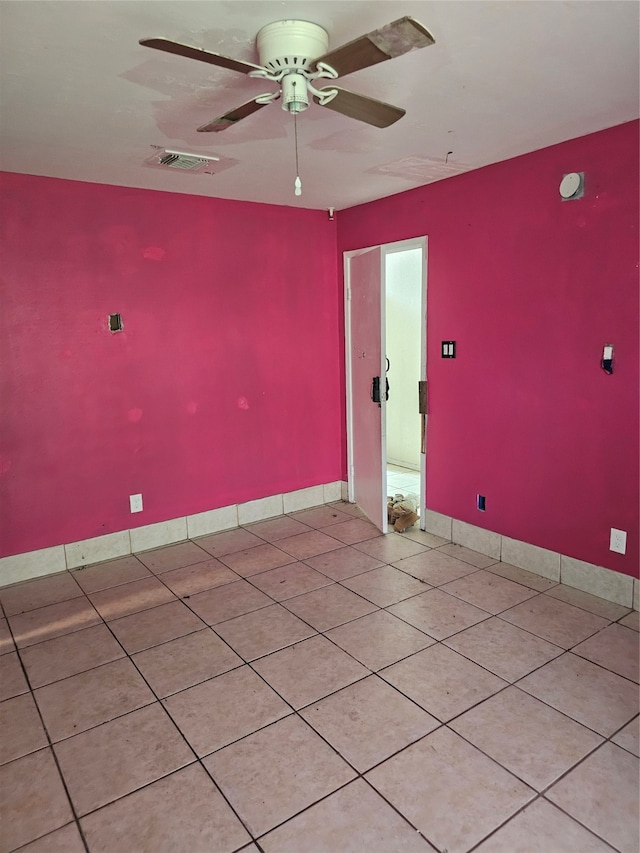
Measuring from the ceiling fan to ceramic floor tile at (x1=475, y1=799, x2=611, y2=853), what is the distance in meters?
2.20

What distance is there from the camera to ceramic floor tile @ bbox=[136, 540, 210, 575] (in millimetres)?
3578

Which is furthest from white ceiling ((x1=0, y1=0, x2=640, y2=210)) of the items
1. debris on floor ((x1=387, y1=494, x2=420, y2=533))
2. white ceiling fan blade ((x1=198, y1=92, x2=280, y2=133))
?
debris on floor ((x1=387, y1=494, x2=420, y2=533))

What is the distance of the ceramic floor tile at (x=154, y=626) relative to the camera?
2.72 metres

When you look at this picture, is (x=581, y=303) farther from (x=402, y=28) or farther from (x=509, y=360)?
(x=402, y=28)

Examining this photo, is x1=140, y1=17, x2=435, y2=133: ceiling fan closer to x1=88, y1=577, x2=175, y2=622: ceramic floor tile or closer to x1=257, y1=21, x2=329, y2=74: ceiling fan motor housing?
x1=257, y1=21, x2=329, y2=74: ceiling fan motor housing

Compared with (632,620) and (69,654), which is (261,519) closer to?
(69,654)

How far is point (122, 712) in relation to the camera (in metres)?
2.22

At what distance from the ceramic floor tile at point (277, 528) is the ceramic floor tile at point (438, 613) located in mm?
1267

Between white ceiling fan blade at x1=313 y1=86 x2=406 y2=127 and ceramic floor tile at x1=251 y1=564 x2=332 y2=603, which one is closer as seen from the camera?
white ceiling fan blade at x1=313 y1=86 x2=406 y2=127

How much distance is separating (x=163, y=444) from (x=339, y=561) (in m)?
1.42

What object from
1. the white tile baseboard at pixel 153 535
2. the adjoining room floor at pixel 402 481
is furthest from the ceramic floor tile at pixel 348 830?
the adjoining room floor at pixel 402 481

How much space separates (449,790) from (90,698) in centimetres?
145

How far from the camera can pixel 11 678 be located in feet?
8.05

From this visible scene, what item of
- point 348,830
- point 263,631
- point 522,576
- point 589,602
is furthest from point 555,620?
point 348,830
